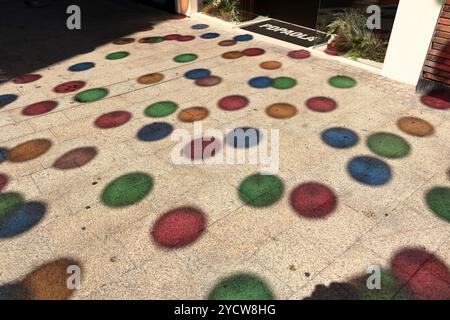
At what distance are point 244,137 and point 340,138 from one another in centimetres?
229

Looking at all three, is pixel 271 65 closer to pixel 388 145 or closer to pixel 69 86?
pixel 388 145

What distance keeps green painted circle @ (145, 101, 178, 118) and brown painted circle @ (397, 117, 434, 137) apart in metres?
5.97


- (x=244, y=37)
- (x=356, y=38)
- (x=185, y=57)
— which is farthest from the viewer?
(x=244, y=37)

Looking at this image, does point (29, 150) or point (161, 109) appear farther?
point (161, 109)

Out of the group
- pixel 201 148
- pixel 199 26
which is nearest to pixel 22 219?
pixel 201 148

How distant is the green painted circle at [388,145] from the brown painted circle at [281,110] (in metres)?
2.12

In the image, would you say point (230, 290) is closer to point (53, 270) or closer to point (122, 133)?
point (53, 270)

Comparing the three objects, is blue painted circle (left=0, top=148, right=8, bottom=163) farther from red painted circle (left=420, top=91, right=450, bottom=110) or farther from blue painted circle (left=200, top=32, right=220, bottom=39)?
red painted circle (left=420, top=91, right=450, bottom=110)

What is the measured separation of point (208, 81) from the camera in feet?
35.8

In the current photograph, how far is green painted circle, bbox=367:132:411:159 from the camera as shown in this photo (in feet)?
24.6

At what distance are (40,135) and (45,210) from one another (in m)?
2.93

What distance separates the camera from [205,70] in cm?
1166

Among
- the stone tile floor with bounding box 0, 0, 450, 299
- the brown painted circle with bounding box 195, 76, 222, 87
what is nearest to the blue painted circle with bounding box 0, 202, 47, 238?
the stone tile floor with bounding box 0, 0, 450, 299
